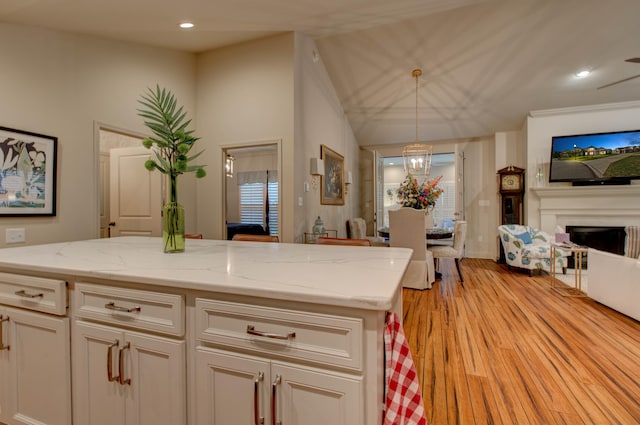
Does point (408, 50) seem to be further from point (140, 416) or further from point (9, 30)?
point (140, 416)

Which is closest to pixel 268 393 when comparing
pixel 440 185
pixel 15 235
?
pixel 15 235

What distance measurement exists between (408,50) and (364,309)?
438cm

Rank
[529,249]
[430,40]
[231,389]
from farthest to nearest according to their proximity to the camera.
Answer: [529,249], [430,40], [231,389]

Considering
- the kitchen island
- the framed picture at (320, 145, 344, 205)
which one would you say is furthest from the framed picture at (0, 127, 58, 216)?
the framed picture at (320, 145, 344, 205)

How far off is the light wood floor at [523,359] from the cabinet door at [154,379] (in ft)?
4.23

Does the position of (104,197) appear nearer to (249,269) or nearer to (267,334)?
(249,269)

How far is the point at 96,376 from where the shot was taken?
1176 millimetres

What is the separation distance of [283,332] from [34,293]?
1.19 metres

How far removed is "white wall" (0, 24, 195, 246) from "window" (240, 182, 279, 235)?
4.14 meters

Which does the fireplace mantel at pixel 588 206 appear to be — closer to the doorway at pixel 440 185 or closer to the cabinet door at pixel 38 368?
the doorway at pixel 440 185

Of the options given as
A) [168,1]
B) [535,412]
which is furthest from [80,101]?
[535,412]

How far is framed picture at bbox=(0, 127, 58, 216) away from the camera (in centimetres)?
232

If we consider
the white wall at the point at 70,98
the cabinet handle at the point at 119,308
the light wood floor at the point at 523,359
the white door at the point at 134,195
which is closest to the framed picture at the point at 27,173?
the white wall at the point at 70,98

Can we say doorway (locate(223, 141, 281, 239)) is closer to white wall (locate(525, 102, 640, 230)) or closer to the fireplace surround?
white wall (locate(525, 102, 640, 230))
